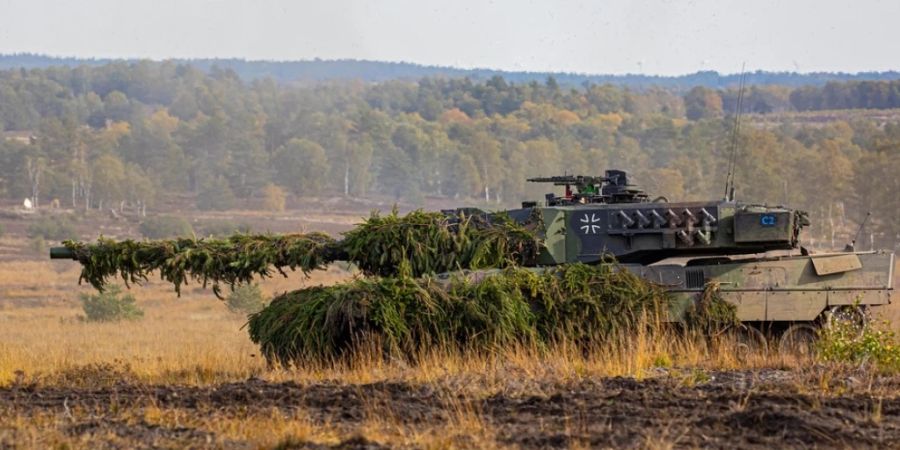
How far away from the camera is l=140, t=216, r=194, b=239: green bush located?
274ft

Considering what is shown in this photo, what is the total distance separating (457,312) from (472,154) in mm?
87576

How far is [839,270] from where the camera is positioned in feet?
58.2

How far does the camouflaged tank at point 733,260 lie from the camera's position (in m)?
17.5

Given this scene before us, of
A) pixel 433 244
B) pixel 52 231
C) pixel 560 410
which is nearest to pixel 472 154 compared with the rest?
pixel 52 231

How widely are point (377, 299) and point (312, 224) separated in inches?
2952

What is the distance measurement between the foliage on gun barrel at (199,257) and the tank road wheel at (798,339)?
5.58m

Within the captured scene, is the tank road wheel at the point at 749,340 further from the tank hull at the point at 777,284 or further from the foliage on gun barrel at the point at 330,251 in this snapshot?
the foliage on gun barrel at the point at 330,251

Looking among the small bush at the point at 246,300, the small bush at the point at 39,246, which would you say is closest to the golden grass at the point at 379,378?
the small bush at the point at 246,300

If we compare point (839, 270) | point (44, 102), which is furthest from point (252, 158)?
point (839, 270)

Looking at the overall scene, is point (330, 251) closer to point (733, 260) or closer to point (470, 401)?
point (733, 260)

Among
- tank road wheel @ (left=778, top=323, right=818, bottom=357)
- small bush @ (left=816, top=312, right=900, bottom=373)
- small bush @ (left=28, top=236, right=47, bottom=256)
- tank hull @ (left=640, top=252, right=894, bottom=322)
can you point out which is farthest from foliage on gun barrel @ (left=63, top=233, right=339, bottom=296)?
small bush @ (left=28, top=236, right=47, bottom=256)

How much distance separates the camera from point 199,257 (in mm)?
17953

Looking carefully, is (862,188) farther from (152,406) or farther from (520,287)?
(152,406)

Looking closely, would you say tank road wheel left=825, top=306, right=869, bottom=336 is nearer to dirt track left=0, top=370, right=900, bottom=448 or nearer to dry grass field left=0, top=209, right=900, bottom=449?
dry grass field left=0, top=209, right=900, bottom=449
